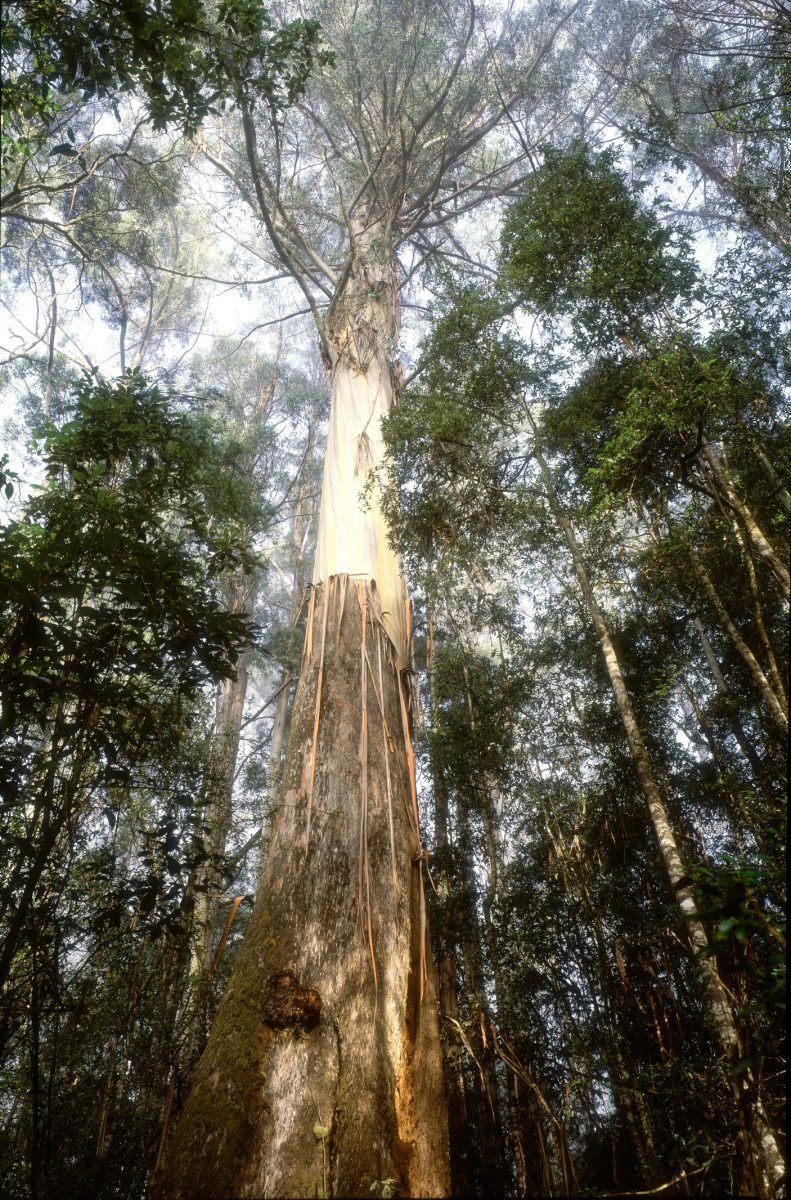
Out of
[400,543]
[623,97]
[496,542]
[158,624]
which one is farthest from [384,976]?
[623,97]

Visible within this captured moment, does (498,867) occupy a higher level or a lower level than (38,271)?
lower

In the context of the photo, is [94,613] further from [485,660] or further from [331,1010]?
[485,660]

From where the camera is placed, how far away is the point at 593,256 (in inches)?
160

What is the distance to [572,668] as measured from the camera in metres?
6.38

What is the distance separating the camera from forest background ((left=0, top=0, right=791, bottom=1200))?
2.70 m

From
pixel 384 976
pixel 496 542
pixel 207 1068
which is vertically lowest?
pixel 207 1068

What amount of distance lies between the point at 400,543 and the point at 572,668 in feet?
10.4

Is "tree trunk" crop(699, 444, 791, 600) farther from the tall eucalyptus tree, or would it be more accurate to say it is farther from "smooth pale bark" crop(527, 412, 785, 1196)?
the tall eucalyptus tree

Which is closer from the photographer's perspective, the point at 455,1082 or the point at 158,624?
the point at 158,624

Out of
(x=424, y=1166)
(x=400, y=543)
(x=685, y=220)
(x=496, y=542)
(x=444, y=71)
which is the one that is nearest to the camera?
(x=424, y=1166)

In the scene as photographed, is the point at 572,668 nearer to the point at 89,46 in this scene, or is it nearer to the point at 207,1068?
the point at 207,1068

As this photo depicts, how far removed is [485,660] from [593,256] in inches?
174

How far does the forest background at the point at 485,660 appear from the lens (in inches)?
106

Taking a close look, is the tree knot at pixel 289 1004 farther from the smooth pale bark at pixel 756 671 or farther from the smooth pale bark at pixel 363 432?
the smooth pale bark at pixel 756 671
